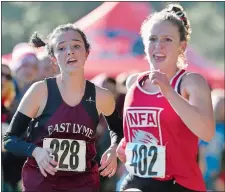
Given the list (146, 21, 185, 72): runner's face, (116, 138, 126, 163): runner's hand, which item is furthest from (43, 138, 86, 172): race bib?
(146, 21, 185, 72): runner's face

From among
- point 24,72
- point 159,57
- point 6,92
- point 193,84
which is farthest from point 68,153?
point 24,72

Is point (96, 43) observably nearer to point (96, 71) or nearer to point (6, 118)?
point (96, 71)

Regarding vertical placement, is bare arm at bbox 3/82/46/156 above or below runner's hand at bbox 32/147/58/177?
above

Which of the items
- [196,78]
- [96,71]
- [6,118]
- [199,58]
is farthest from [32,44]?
[199,58]

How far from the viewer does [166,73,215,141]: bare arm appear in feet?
17.9

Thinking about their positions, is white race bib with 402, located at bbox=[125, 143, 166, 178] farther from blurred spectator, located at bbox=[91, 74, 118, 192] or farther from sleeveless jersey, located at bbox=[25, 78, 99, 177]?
blurred spectator, located at bbox=[91, 74, 118, 192]

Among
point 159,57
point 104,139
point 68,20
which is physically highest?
point 68,20

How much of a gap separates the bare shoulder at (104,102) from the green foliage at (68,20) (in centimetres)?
2479

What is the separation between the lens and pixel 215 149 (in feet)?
32.8

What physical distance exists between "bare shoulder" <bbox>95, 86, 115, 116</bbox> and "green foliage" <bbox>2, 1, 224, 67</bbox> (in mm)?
24791

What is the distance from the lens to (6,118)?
362 inches

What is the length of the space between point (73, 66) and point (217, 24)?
29534 millimetres

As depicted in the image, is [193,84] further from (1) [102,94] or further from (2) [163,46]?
(1) [102,94]

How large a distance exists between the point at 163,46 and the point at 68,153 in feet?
3.32
